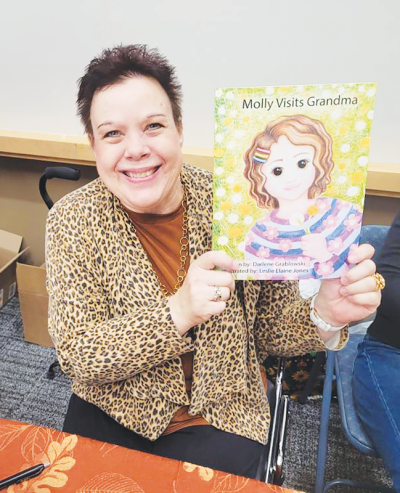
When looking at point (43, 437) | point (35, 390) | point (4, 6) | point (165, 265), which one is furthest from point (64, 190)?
point (43, 437)

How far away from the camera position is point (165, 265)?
3.22 ft

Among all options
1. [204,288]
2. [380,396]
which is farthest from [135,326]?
[380,396]

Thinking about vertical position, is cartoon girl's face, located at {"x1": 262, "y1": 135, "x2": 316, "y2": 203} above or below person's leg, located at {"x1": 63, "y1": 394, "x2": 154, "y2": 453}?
above

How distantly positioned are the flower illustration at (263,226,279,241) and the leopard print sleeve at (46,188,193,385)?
254 millimetres

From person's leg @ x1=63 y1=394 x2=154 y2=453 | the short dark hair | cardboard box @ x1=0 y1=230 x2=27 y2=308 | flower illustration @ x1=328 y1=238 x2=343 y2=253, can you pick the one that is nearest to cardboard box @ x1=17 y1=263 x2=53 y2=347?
cardboard box @ x1=0 y1=230 x2=27 y2=308

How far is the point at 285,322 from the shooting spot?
1.01 meters

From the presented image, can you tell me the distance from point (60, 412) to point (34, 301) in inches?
22.1

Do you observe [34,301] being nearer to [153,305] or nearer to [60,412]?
[60,412]

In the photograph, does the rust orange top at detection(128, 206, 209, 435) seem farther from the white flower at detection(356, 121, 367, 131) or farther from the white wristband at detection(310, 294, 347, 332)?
the white flower at detection(356, 121, 367, 131)

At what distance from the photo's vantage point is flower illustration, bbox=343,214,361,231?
2.23 ft

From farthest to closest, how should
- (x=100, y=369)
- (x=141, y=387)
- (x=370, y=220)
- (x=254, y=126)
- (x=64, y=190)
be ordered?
(x=64, y=190)
(x=370, y=220)
(x=141, y=387)
(x=100, y=369)
(x=254, y=126)

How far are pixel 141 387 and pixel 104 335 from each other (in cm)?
19

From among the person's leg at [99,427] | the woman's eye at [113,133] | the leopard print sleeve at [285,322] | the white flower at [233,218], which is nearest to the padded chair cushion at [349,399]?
the leopard print sleeve at [285,322]

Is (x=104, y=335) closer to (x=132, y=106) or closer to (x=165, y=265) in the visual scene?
(x=165, y=265)
